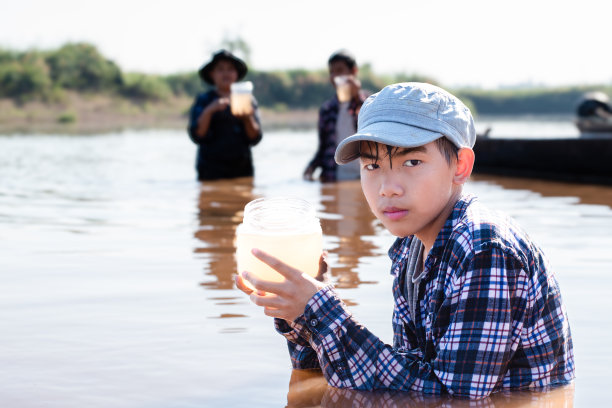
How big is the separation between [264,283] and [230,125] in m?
6.76

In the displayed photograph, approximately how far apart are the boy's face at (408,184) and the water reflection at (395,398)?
43 cm

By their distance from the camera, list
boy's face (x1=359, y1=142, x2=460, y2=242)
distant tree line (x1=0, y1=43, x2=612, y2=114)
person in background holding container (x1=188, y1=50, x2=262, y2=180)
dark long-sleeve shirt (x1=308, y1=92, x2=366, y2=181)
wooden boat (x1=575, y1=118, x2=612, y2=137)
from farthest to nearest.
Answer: distant tree line (x1=0, y1=43, x2=612, y2=114) < wooden boat (x1=575, y1=118, x2=612, y2=137) < dark long-sleeve shirt (x1=308, y1=92, x2=366, y2=181) < person in background holding container (x1=188, y1=50, x2=262, y2=180) < boy's face (x1=359, y1=142, x2=460, y2=242)

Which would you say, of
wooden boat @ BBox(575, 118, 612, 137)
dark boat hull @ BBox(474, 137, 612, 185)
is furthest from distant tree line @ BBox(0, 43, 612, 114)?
dark boat hull @ BBox(474, 137, 612, 185)

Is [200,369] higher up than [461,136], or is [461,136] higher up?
[461,136]

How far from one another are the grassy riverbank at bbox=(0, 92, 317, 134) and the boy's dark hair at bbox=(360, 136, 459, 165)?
105 feet

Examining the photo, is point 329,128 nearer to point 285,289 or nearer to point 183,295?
point 183,295

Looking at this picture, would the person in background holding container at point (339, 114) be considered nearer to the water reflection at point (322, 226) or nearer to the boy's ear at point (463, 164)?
the water reflection at point (322, 226)

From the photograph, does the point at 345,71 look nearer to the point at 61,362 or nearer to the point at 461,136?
the point at 61,362

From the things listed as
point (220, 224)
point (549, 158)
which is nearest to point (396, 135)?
point (220, 224)

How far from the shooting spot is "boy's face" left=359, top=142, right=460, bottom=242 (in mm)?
1993

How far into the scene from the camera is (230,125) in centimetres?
867

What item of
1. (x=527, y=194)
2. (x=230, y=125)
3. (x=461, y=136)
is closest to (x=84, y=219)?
(x=230, y=125)

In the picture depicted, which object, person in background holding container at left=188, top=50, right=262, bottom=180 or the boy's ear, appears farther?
person in background holding container at left=188, top=50, right=262, bottom=180

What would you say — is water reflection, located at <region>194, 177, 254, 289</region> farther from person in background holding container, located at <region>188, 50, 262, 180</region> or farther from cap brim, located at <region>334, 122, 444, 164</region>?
cap brim, located at <region>334, 122, 444, 164</region>
